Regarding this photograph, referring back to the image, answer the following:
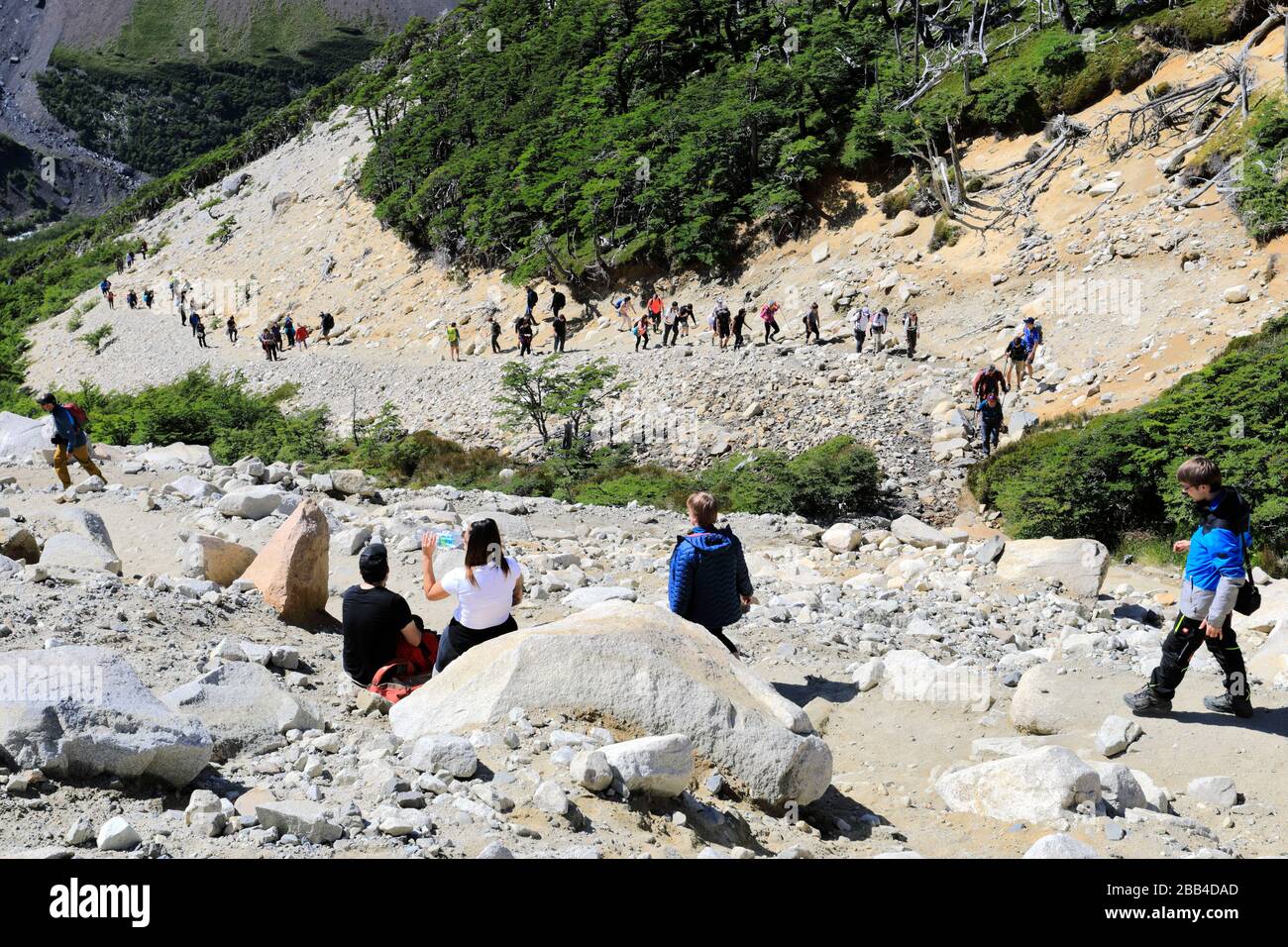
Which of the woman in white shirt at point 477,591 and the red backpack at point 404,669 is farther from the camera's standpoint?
the red backpack at point 404,669

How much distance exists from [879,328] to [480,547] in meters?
18.3

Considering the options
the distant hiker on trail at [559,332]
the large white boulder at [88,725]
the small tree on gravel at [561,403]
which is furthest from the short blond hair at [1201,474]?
the distant hiker on trail at [559,332]

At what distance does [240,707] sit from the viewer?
512 centimetres

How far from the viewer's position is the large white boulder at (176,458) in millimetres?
15383

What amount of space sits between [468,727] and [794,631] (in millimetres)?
4430

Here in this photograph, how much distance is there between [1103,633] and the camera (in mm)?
8367

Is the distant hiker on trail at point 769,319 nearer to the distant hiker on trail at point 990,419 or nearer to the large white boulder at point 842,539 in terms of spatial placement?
the distant hiker on trail at point 990,419

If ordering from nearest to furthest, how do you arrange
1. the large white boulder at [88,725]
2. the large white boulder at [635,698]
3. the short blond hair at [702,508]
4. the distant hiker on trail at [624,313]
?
the large white boulder at [88,725] → the large white boulder at [635,698] → the short blond hair at [702,508] → the distant hiker on trail at [624,313]

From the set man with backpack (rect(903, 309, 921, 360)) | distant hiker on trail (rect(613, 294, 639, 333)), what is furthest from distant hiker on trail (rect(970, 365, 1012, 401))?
distant hiker on trail (rect(613, 294, 639, 333))

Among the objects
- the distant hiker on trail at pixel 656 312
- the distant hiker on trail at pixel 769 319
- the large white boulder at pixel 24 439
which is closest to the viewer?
the large white boulder at pixel 24 439

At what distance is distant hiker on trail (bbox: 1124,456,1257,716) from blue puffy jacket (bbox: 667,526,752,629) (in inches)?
105

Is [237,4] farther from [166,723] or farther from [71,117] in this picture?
[166,723]

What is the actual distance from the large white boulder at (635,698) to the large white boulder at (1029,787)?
34.2 inches

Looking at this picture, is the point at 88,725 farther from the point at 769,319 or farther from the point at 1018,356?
the point at 769,319
